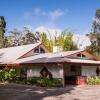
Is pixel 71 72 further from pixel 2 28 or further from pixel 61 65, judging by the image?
pixel 2 28

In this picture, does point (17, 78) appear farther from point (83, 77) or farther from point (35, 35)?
point (35, 35)

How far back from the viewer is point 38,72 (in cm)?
3194

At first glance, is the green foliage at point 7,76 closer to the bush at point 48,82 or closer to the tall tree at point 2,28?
the bush at point 48,82

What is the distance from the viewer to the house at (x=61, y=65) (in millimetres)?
28969

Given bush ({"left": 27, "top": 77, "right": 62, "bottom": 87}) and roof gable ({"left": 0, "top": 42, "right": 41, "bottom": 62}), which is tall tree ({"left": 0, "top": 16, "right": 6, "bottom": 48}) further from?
bush ({"left": 27, "top": 77, "right": 62, "bottom": 87})

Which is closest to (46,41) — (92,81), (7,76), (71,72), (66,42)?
(66,42)

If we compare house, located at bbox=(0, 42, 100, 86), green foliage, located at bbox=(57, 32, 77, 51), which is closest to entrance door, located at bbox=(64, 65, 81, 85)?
house, located at bbox=(0, 42, 100, 86)

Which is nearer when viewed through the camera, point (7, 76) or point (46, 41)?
point (7, 76)

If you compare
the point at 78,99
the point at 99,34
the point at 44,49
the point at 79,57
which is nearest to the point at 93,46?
the point at 99,34

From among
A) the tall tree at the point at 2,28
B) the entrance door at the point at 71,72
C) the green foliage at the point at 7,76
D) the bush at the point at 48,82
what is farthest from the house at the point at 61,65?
the tall tree at the point at 2,28

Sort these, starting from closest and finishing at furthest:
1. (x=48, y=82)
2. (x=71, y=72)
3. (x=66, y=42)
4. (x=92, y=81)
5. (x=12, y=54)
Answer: (x=48, y=82) → (x=92, y=81) → (x=71, y=72) → (x=12, y=54) → (x=66, y=42)

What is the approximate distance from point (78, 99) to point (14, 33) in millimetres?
60311

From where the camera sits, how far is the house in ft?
95.0

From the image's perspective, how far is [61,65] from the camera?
28453 millimetres
